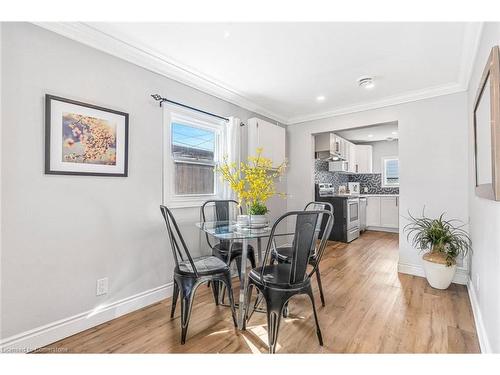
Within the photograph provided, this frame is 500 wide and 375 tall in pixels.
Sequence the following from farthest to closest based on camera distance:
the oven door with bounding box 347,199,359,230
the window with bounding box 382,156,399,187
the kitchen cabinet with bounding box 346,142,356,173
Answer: the window with bounding box 382,156,399,187 < the kitchen cabinet with bounding box 346,142,356,173 < the oven door with bounding box 347,199,359,230

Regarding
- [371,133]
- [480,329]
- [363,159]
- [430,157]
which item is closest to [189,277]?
[480,329]

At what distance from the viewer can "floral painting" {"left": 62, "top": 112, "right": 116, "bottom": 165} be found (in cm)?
187

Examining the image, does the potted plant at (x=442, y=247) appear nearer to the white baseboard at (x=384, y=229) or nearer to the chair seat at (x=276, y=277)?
the chair seat at (x=276, y=277)

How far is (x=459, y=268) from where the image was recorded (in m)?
2.88

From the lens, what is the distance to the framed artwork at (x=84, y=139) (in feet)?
5.89

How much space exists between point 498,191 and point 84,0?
2.50 m

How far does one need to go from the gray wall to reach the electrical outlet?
0.04 m

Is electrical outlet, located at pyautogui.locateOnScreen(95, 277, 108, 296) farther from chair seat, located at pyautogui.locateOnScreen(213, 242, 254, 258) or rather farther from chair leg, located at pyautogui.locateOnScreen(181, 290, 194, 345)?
chair seat, located at pyautogui.locateOnScreen(213, 242, 254, 258)

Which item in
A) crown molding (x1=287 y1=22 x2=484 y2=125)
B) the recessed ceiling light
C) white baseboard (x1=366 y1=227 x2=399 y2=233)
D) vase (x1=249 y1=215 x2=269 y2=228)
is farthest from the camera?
white baseboard (x1=366 y1=227 x2=399 y2=233)

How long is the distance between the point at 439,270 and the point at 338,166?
11.6ft

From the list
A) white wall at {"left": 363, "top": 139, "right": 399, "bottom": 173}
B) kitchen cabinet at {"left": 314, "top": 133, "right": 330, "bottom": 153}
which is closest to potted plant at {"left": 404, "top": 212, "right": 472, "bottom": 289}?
kitchen cabinet at {"left": 314, "top": 133, "right": 330, "bottom": 153}

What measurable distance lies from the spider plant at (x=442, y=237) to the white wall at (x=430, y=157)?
0.11m
